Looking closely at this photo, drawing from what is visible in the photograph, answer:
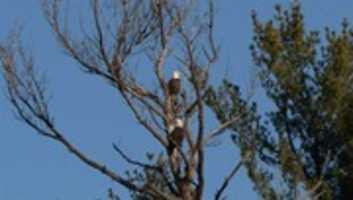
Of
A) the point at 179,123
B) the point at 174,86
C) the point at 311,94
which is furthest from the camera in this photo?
the point at 311,94

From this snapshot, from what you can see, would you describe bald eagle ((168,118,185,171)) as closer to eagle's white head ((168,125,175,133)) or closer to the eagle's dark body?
eagle's white head ((168,125,175,133))

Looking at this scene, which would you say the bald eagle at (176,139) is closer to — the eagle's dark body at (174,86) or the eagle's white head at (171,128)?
the eagle's white head at (171,128)

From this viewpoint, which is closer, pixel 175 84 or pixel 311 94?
pixel 175 84

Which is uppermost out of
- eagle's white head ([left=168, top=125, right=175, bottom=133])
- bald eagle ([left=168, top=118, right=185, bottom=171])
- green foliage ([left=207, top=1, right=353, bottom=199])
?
green foliage ([left=207, top=1, right=353, bottom=199])

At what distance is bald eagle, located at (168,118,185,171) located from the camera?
11.2m

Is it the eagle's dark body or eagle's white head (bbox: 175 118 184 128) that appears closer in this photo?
eagle's white head (bbox: 175 118 184 128)

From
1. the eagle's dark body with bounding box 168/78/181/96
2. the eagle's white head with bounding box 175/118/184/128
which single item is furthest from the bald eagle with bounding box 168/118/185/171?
the eagle's dark body with bounding box 168/78/181/96

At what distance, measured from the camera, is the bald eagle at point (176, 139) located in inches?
439

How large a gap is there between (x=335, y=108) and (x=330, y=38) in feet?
3.00

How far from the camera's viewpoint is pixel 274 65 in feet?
51.3

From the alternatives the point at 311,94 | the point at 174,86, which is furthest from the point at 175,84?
the point at 311,94

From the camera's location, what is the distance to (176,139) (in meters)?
11.2

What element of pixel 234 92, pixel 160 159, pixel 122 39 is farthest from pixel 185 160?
pixel 234 92

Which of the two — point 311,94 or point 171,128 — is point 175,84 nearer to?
point 171,128
